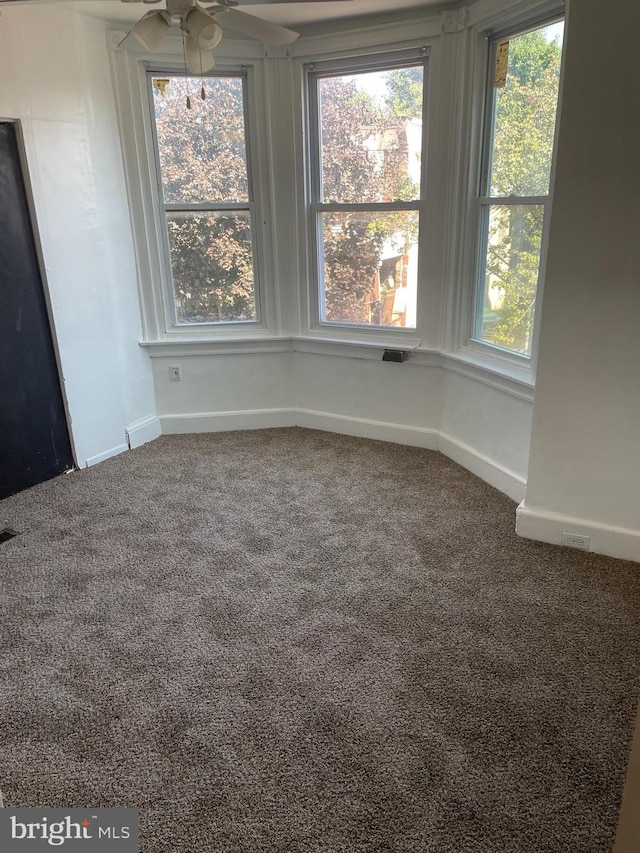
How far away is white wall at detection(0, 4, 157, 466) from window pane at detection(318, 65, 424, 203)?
131 centimetres

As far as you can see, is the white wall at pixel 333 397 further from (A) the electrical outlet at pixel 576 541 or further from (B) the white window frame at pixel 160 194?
(A) the electrical outlet at pixel 576 541

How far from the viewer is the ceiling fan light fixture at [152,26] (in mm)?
2180

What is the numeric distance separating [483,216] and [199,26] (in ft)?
6.06

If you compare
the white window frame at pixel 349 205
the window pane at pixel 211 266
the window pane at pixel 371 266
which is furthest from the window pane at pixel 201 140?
the window pane at pixel 371 266

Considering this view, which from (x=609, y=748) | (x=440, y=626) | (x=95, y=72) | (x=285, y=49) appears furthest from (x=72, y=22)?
(x=609, y=748)

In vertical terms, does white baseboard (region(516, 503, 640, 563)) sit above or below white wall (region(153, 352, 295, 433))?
below

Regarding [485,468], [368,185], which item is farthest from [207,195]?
[485,468]

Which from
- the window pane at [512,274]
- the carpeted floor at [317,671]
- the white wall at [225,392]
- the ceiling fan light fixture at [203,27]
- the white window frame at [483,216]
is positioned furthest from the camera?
the white wall at [225,392]

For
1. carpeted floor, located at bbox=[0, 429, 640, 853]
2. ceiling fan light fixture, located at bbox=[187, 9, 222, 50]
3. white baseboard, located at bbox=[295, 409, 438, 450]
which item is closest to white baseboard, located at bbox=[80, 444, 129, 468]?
carpeted floor, located at bbox=[0, 429, 640, 853]

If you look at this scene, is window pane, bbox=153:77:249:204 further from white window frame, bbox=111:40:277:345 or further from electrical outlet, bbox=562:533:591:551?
electrical outlet, bbox=562:533:591:551

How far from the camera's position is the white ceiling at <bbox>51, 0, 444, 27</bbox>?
317 centimetres

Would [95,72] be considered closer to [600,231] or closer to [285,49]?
[285,49]

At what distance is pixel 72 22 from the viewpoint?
330 centimetres

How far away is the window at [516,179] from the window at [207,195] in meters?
A: 1.53
